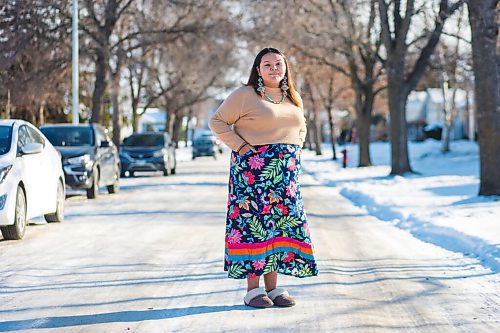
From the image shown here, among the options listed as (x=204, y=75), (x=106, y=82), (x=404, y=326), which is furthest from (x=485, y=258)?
(x=204, y=75)

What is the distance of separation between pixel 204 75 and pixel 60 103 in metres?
19.9

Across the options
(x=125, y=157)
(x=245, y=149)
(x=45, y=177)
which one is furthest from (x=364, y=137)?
(x=245, y=149)

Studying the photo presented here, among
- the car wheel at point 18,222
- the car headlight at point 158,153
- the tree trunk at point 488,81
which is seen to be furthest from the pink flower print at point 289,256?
the car headlight at point 158,153

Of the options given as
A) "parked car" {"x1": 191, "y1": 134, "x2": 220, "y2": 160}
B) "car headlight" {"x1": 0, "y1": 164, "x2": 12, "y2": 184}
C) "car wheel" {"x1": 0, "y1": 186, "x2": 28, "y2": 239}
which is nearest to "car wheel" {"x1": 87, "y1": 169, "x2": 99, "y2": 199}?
"car wheel" {"x1": 0, "y1": 186, "x2": 28, "y2": 239}

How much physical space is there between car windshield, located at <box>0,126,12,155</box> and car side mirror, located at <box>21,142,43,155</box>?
0.70ft

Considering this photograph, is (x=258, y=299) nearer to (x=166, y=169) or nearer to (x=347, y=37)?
(x=166, y=169)

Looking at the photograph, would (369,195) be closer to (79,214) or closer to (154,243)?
(79,214)

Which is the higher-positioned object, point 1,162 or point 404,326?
point 1,162

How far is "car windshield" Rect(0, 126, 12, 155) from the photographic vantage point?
37.3 ft

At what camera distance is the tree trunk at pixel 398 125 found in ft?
95.4

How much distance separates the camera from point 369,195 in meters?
19.8

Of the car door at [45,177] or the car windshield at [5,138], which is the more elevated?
the car windshield at [5,138]

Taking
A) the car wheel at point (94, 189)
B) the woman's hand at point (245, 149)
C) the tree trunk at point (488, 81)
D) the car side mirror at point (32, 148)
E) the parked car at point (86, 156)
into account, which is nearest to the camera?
the woman's hand at point (245, 149)

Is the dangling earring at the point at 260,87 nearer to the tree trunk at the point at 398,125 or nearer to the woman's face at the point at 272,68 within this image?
the woman's face at the point at 272,68
